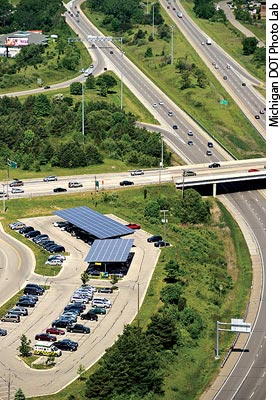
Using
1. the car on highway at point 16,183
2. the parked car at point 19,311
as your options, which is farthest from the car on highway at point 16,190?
the parked car at point 19,311

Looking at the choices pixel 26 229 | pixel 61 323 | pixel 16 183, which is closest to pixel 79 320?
pixel 61 323

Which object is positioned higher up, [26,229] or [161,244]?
[26,229]

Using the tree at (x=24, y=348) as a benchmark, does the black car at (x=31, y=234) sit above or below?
below

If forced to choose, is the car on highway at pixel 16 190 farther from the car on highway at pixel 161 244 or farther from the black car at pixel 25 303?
the black car at pixel 25 303

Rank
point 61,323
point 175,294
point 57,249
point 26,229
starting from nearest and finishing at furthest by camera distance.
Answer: point 61,323
point 175,294
point 57,249
point 26,229

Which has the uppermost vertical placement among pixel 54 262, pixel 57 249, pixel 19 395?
pixel 19 395

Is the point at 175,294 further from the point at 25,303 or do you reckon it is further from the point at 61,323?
the point at 25,303

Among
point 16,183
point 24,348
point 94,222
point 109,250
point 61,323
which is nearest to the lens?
point 24,348

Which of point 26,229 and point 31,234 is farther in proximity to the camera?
point 26,229
